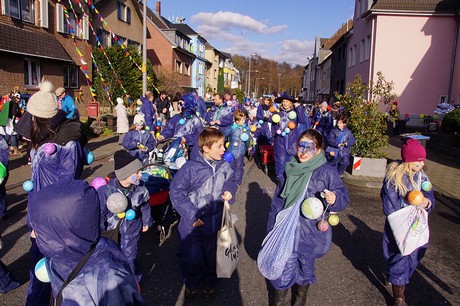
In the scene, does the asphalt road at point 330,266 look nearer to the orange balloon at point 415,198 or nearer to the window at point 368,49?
the orange balloon at point 415,198

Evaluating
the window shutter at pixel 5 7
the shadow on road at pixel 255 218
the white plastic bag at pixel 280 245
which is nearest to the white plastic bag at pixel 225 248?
the white plastic bag at pixel 280 245

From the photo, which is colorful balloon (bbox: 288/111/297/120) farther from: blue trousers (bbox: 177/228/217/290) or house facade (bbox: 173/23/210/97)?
house facade (bbox: 173/23/210/97)

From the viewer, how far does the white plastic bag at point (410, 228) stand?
3639mm

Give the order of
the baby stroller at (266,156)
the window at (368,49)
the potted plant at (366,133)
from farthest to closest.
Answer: the window at (368,49) < the baby stroller at (266,156) < the potted plant at (366,133)

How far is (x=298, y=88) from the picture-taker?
96438 millimetres

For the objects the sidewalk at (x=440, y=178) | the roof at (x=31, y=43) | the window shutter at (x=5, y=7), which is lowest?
the sidewalk at (x=440, y=178)

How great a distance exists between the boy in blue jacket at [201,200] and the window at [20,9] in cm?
1674

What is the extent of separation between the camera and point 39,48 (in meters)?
17.9

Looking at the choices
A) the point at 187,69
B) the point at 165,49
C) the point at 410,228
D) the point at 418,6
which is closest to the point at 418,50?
the point at 418,6

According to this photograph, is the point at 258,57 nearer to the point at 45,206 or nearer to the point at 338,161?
the point at 338,161

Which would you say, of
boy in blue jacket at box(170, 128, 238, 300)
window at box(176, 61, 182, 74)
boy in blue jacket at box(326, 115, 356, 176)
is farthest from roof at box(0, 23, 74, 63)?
window at box(176, 61, 182, 74)

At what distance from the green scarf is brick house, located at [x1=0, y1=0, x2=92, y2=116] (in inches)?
572

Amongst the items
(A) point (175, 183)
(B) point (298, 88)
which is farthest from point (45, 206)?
(B) point (298, 88)

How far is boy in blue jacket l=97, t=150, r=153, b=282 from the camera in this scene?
348 centimetres
